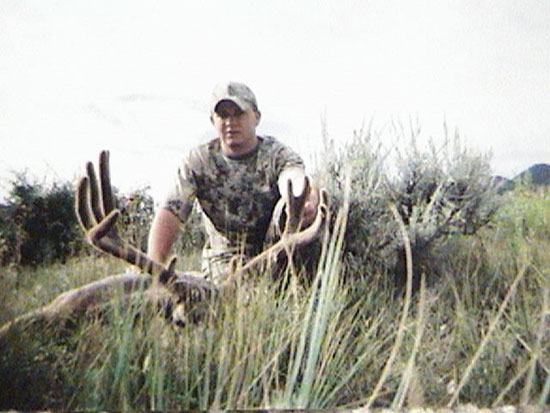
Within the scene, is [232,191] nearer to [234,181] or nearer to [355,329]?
[234,181]

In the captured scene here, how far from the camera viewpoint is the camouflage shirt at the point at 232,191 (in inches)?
72.2

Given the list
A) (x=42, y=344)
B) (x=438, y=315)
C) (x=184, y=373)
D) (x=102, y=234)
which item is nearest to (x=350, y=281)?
(x=438, y=315)

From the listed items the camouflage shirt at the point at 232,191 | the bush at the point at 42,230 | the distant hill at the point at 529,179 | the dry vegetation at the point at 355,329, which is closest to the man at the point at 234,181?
the camouflage shirt at the point at 232,191

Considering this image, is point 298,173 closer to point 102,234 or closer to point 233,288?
point 233,288

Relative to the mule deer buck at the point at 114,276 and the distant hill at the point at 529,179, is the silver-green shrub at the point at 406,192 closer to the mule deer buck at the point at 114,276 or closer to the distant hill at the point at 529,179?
the distant hill at the point at 529,179

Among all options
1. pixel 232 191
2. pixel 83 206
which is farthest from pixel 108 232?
pixel 232 191

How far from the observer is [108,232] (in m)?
1.68

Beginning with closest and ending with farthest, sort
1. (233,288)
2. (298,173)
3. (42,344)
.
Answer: (42,344) < (233,288) < (298,173)

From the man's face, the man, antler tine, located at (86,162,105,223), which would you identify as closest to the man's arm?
the man

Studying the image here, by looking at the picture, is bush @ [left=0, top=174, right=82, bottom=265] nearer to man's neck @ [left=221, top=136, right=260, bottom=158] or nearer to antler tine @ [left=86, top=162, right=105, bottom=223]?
antler tine @ [left=86, top=162, right=105, bottom=223]

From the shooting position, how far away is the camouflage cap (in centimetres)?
185

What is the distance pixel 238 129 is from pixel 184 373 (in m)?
0.68

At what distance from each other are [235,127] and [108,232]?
1.55ft

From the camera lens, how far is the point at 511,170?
1.95m
